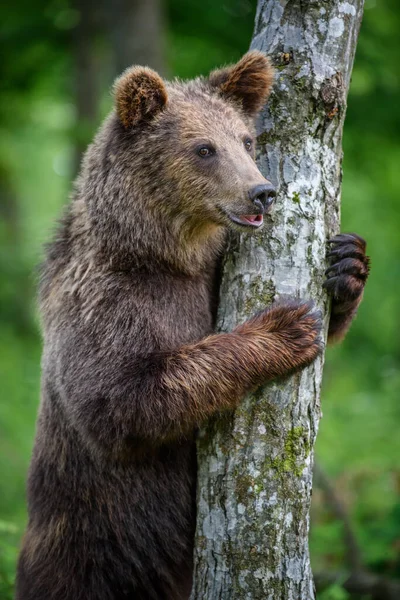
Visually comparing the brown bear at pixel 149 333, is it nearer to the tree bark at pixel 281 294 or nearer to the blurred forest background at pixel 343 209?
the tree bark at pixel 281 294

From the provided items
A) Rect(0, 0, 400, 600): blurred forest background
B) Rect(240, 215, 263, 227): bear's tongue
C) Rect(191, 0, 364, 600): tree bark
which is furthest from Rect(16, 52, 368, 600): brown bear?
Rect(0, 0, 400, 600): blurred forest background

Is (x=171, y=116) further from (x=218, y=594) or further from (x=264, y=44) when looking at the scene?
(x=218, y=594)

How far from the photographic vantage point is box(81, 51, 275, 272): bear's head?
412 cm

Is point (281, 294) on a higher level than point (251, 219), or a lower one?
lower

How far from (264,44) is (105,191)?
1.26 metres

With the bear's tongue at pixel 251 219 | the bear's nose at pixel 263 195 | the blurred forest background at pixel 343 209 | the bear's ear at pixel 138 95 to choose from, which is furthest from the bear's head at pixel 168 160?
the blurred forest background at pixel 343 209

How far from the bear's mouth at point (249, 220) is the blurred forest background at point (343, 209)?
2457 millimetres

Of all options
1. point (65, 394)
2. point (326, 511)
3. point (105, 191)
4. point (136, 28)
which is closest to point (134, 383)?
point (65, 394)

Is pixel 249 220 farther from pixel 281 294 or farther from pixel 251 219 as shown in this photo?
pixel 281 294

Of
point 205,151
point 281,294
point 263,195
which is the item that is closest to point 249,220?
point 263,195

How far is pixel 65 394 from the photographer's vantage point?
4.18m

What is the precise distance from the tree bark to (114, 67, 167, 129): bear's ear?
628 mm

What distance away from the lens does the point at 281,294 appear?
152 inches

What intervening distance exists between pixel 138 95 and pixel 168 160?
0.41m
